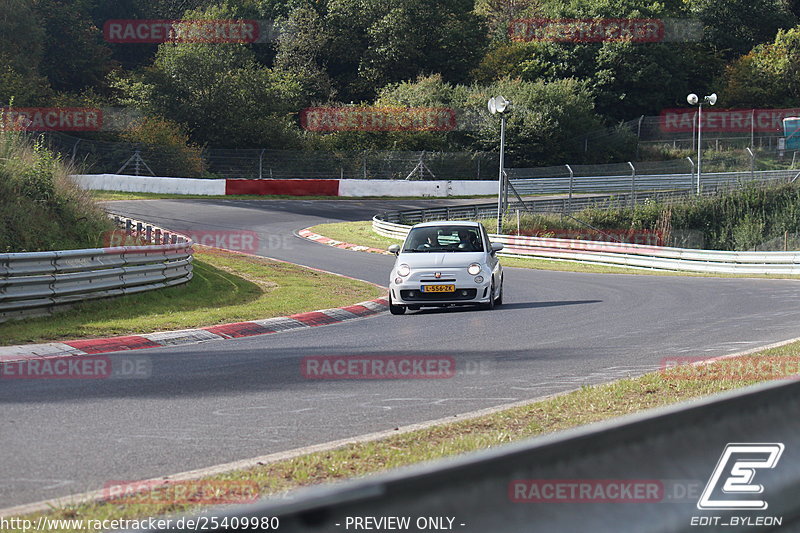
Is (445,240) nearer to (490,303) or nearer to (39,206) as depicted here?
(490,303)

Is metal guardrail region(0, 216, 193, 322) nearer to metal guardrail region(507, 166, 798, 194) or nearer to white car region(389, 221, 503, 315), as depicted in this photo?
white car region(389, 221, 503, 315)

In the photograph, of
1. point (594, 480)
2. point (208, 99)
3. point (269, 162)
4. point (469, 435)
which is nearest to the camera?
point (594, 480)

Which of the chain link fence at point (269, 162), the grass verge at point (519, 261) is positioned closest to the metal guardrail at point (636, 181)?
the chain link fence at point (269, 162)

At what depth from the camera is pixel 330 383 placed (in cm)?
930

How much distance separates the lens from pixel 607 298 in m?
18.6

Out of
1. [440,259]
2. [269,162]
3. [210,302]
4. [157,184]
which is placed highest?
[269,162]

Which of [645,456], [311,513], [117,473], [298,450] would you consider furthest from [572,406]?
[311,513]

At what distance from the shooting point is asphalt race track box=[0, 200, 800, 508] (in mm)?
6383

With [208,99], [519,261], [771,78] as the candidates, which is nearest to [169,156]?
[208,99]

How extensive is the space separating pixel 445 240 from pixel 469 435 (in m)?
10.7

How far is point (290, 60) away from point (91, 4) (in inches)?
658

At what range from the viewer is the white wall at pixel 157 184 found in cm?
4650

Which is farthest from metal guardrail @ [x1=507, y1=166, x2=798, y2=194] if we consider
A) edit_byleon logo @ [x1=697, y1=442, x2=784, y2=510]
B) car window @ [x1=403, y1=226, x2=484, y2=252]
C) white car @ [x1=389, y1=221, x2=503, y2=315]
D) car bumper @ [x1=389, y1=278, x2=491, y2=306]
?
edit_byleon logo @ [x1=697, y1=442, x2=784, y2=510]

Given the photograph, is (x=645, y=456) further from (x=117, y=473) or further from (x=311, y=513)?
(x=117, y=473)
